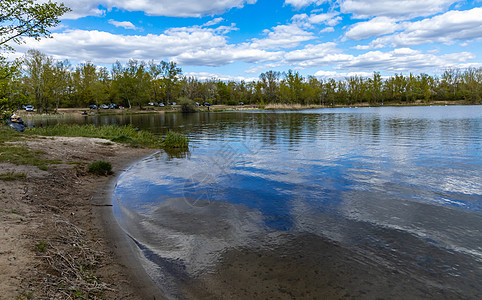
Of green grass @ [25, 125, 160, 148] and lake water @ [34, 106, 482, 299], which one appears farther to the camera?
green grass @ [25, 125, 160, 148]

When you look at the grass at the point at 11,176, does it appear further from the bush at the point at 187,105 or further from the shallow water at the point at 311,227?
the bush at the point at 187,105

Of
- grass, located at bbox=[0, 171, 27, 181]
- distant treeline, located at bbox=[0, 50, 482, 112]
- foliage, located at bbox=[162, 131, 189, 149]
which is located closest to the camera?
grass, located at bbox=[0, 171, 27, 181]

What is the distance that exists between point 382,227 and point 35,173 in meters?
12.5

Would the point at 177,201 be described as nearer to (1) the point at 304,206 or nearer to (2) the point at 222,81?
(1) the point at 304,206

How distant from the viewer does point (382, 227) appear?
8.33 metres

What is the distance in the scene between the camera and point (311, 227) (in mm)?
8438

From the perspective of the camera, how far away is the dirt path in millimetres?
4828

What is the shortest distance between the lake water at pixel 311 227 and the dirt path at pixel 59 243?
661 millimetres

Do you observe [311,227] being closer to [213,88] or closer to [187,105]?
[187,105]

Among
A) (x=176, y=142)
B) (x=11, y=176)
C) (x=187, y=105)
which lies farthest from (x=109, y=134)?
(x=187, y=105)

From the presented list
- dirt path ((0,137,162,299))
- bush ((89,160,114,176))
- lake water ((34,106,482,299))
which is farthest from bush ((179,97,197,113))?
dirt path ((0,137,162,299))

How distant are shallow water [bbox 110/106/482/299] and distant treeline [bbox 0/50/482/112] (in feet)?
290

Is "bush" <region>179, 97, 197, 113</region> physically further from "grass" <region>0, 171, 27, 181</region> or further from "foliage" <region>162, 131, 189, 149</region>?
"grass" <region>0, 171, 27, 181</region>

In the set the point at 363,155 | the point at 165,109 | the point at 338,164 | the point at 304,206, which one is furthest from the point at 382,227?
the point at 165,109
